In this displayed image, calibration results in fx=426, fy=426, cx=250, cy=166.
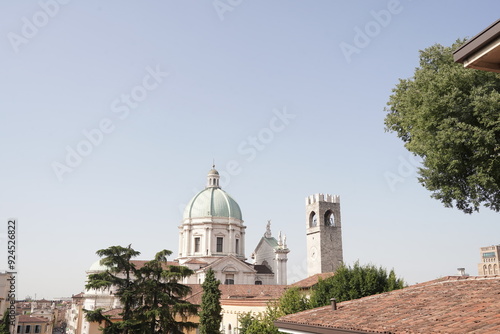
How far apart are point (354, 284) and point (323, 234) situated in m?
33.7

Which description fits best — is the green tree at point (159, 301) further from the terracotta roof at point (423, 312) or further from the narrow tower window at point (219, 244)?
the narrow tower window at point (219, 244)

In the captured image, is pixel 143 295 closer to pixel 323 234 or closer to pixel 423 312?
pixel 423 312

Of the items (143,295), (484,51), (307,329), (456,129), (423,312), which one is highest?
(456,129)

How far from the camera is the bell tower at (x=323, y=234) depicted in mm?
57812

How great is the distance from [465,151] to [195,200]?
178 feet

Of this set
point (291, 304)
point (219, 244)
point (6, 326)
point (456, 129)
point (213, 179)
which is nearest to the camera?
point (456, 129)

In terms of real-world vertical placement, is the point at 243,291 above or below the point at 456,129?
below

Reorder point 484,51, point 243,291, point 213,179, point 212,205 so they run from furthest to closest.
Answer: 1. point 213,179
2. point 212,205
3. point 243,291
4. point 484,51

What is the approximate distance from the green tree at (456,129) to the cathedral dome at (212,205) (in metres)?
49.1

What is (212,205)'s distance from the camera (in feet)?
213

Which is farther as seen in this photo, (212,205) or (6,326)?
(212,205)

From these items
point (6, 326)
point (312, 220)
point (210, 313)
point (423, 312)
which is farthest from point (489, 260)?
point (423, 312)

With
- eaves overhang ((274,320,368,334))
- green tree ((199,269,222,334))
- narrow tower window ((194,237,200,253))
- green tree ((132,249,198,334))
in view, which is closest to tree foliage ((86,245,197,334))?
green tree ((132,249,198,334))

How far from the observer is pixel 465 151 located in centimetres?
1526
